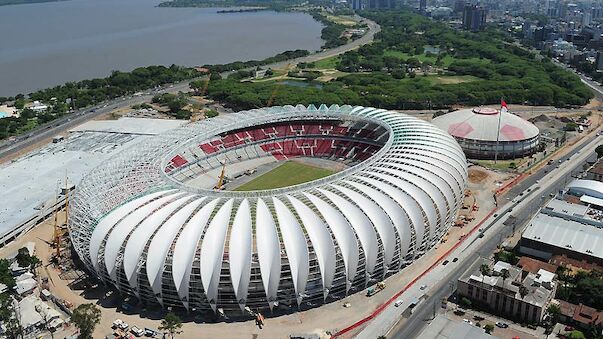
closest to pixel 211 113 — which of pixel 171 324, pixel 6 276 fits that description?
pixel 6 276

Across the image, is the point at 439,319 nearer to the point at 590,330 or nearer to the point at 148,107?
the point at 590,330

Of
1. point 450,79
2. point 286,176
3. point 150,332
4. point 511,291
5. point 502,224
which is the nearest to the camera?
point 150,332

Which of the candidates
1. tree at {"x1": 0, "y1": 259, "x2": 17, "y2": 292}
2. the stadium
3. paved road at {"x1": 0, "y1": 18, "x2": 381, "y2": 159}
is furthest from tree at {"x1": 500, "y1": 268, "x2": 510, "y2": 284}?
paved road at {"x1": 0, "y1": 18, "x2": 381, "y2": 159}

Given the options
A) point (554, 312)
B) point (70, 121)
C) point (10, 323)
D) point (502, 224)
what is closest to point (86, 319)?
point (10, 323)

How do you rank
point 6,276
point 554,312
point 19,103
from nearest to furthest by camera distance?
point 554,312, point 6,276, point 19,103

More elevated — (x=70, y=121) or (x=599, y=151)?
(x=70, y=121)

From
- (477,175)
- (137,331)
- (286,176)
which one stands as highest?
(137,331)

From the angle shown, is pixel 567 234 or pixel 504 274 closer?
pixel 504 274

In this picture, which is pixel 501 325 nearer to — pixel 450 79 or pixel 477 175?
pixel 477 175
